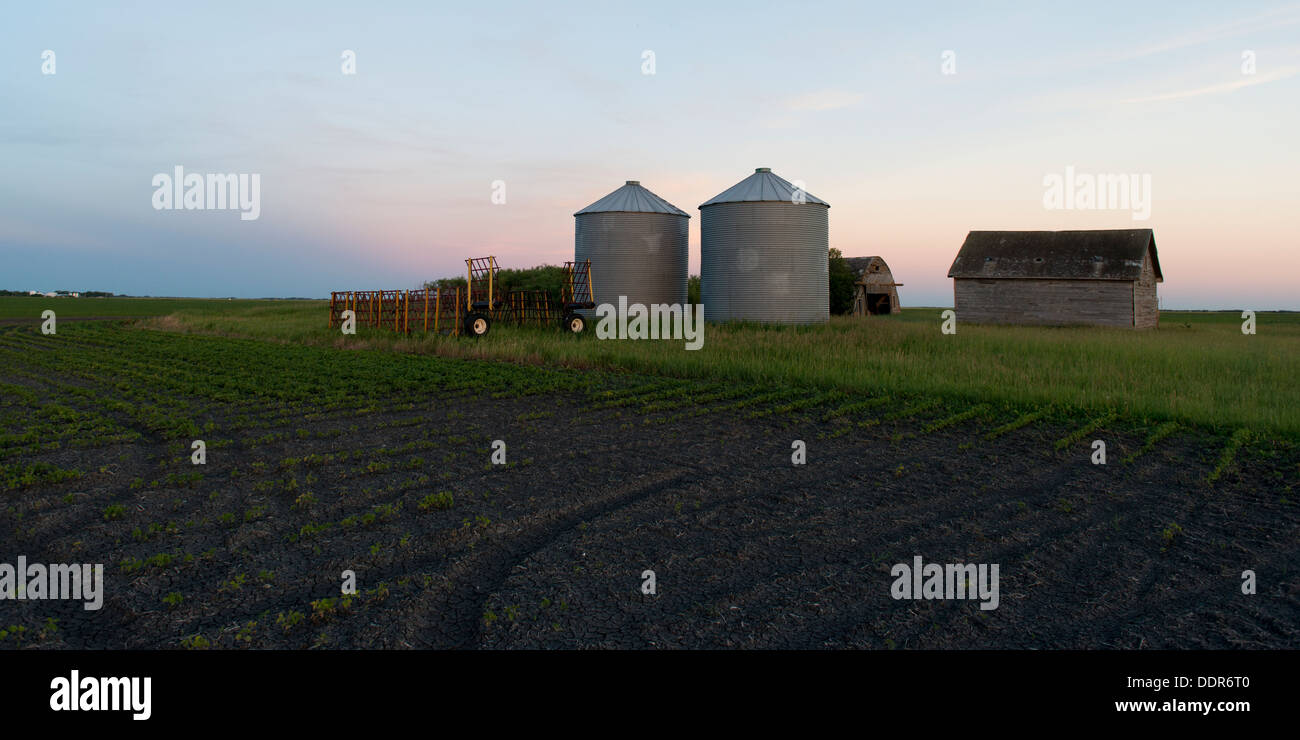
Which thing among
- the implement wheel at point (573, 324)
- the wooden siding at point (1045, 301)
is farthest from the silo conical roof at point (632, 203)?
the wooden siding at point (1045, 301)

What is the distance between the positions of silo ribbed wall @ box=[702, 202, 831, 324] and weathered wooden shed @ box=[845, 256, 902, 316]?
72.7 ft

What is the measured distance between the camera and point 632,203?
30938 millimetres

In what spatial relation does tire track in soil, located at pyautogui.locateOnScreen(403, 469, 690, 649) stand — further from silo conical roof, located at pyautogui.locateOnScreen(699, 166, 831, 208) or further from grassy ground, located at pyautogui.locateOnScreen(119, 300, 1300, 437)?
silo conical roof, located at pyautogui.locateOnScreen(699, 166, 831, 208)

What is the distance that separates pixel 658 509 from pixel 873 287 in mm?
48731

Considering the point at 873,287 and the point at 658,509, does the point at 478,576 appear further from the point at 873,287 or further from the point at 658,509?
the point at 873,287

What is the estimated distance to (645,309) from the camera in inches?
1206

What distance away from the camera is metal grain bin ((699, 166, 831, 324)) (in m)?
28.6

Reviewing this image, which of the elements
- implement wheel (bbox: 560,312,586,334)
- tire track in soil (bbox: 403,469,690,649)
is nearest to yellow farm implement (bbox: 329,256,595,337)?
implement wheel (bbox: 560,312,586,334)

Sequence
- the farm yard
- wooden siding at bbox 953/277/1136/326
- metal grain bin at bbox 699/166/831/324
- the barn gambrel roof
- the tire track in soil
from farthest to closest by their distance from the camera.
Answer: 1. the barn gambrel roof
2. wooden siding at bbox 953/277/1136/326
3. metal grain bin at bbox 699/166/831/324
4. the farm yard
5. the tire track in soil

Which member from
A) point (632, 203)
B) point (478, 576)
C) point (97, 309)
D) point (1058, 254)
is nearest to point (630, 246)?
point (632, 203)

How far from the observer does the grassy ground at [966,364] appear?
1332 cm

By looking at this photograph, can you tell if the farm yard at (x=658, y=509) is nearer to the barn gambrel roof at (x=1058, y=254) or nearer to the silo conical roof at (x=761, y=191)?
the silo conical roof at (x=761, y=191)
